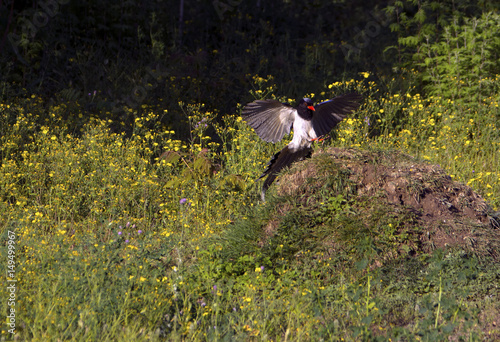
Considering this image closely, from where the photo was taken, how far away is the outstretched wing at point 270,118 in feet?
16.9

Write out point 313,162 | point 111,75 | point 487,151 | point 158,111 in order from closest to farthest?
point 313,162 → point 487,151 → point 158,111 → point 111,75

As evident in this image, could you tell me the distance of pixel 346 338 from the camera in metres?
3.27

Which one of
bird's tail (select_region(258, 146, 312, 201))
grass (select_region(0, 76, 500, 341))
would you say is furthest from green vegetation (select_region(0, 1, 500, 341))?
bird's tail (select_region(258, 146, 312, 201))

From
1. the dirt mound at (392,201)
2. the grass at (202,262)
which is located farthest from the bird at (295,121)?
the grass at (202,262)

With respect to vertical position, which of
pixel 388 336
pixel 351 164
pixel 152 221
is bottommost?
pixel 388 336

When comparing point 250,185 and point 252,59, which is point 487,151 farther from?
point 252,59

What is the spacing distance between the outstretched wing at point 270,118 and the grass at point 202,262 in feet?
1.92

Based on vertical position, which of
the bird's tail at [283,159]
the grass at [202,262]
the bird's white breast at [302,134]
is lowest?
the grass at [202,262]

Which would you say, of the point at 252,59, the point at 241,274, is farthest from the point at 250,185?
the point at 252,59

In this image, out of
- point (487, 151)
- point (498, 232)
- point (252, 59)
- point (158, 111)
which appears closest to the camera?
point (498, 232)

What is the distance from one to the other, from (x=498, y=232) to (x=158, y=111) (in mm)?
5136
